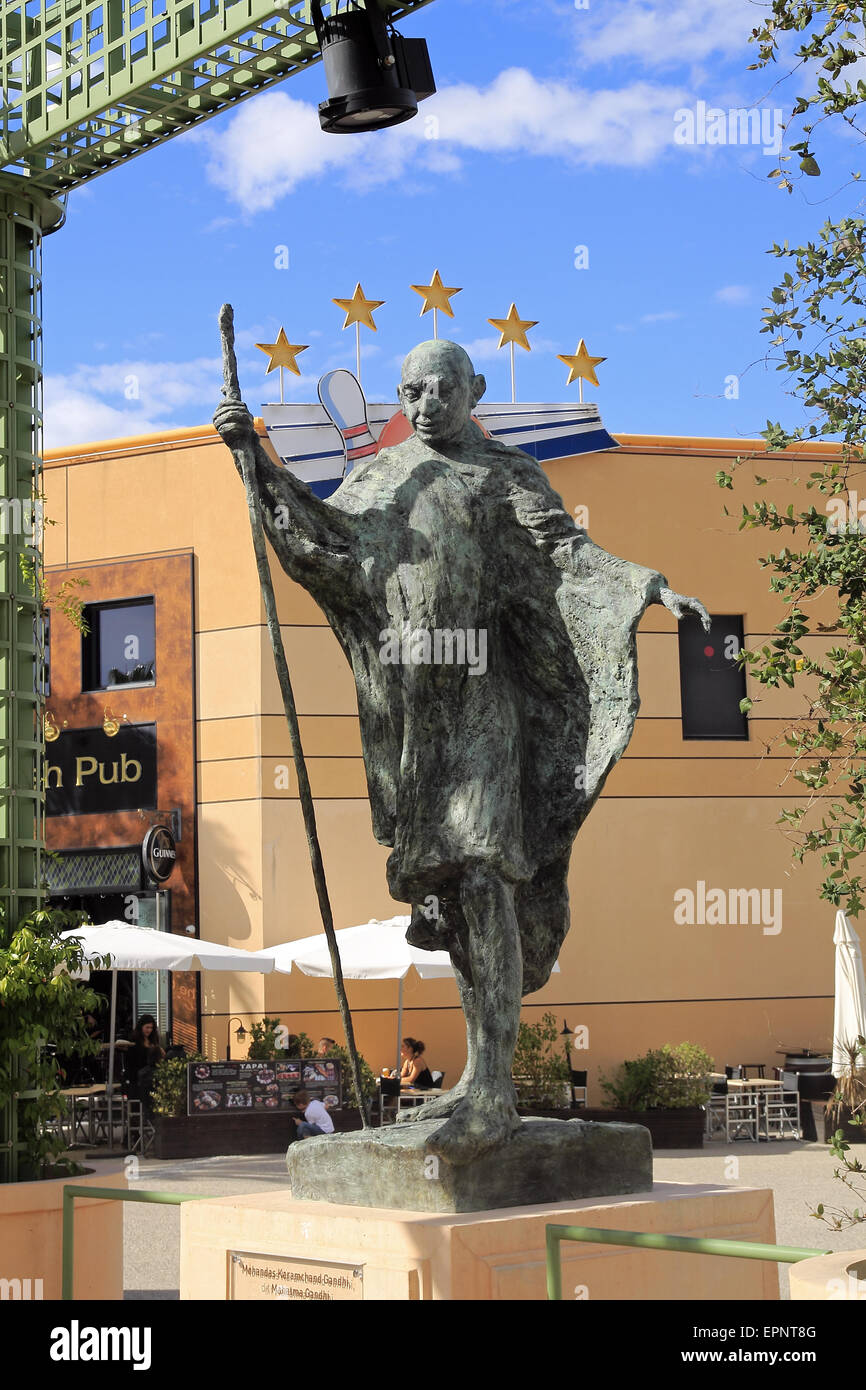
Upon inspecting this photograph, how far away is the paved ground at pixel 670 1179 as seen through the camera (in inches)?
428

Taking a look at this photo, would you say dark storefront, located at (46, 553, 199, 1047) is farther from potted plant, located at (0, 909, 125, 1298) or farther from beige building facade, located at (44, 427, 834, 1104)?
potted plant, located at (0, 909, 125, 1298)

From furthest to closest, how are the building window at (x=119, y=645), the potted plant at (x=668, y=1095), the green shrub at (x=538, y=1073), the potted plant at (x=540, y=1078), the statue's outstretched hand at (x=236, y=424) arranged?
the building window at (x=119, y=645) < the green shrub at (x=538, y=1073) < the potted plant at (x=540, y=1078) < the potted plant at (x=668, y=1095) < the statue's outstretched hand at (x=236, y=424)

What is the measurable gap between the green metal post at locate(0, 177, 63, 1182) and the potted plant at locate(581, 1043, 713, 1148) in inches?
437

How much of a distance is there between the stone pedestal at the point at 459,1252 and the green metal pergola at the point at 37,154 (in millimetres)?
2989

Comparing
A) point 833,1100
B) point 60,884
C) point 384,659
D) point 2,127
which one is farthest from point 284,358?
point 384,659

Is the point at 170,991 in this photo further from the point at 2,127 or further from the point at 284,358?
the point at 2,127

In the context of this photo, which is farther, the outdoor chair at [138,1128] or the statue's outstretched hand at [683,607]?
the outdoor chair at [138,1128]

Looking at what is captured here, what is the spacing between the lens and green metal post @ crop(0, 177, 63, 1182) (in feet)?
25.5

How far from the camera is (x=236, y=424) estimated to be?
491 centimetres

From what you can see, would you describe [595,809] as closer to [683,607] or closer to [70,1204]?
[70,1204]

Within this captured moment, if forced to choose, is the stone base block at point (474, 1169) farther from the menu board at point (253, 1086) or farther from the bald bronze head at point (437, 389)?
the menu board at point (253, 1086)

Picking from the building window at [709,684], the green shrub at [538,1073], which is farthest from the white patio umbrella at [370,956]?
the building window at [709,684]
